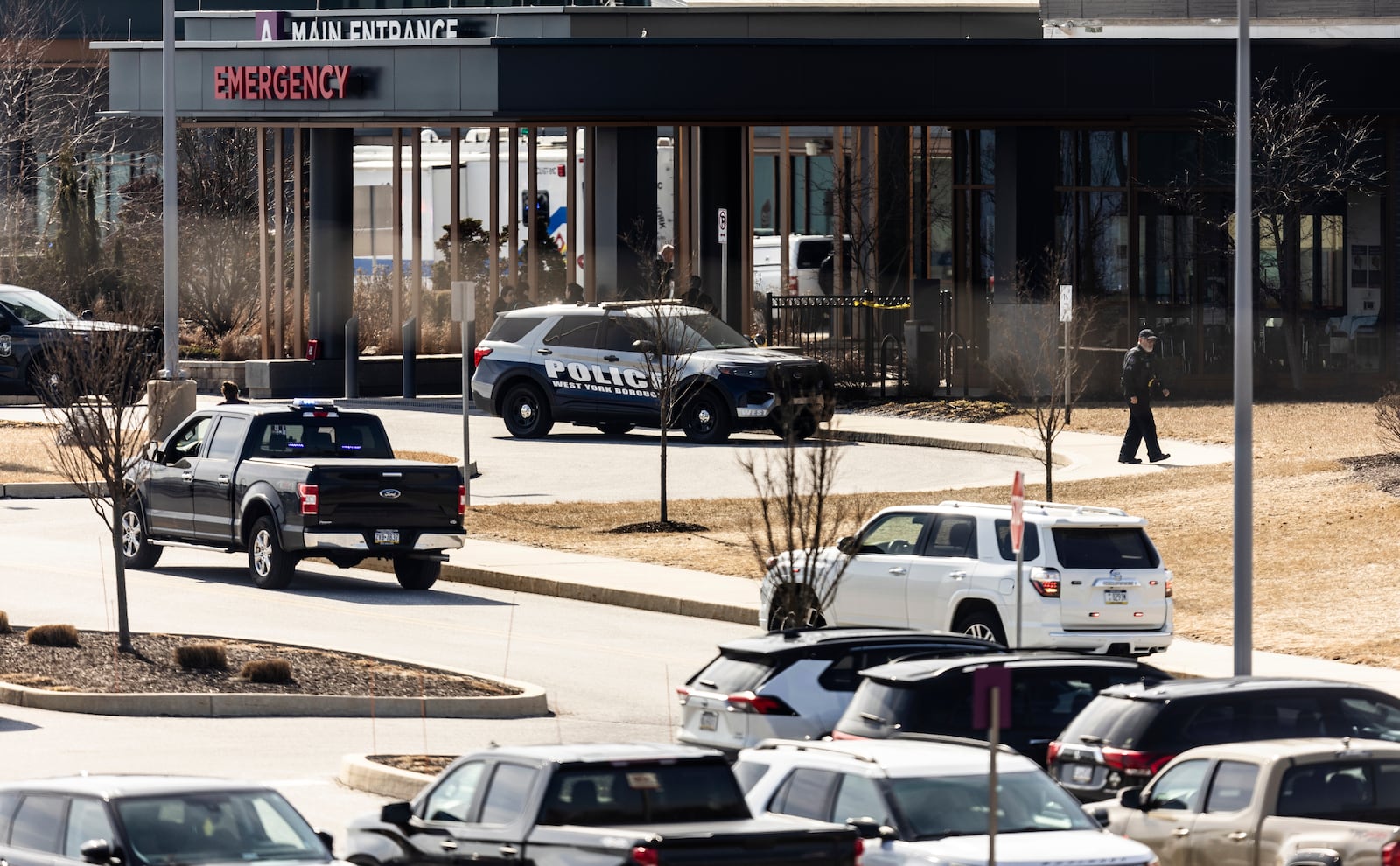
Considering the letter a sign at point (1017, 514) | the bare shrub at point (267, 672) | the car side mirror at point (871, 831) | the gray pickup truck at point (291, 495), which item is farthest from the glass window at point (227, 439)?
the car side mirror at point (871, 831)

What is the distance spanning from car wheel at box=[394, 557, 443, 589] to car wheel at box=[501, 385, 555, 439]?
504 inches

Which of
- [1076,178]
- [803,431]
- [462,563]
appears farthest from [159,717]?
[1076,178]

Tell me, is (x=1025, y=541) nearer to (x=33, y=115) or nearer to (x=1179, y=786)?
(x=1179, y=786)

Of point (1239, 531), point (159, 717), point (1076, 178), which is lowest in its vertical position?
point (159, 717)

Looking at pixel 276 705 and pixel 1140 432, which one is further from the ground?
pixel 1140 432

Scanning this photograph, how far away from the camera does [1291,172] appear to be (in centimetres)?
3966

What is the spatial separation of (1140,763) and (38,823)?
587cm

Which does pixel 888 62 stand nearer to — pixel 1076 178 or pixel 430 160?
pixel 1076 178

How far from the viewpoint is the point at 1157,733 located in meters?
12.6

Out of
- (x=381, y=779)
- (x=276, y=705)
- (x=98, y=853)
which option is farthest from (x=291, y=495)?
(x=98, y=853)

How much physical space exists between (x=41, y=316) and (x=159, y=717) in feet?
80.0

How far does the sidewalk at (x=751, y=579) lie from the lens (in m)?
19.8

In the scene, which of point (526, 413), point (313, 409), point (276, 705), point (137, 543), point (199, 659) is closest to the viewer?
point (276, 705)

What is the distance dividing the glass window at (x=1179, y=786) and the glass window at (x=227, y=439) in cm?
1443
